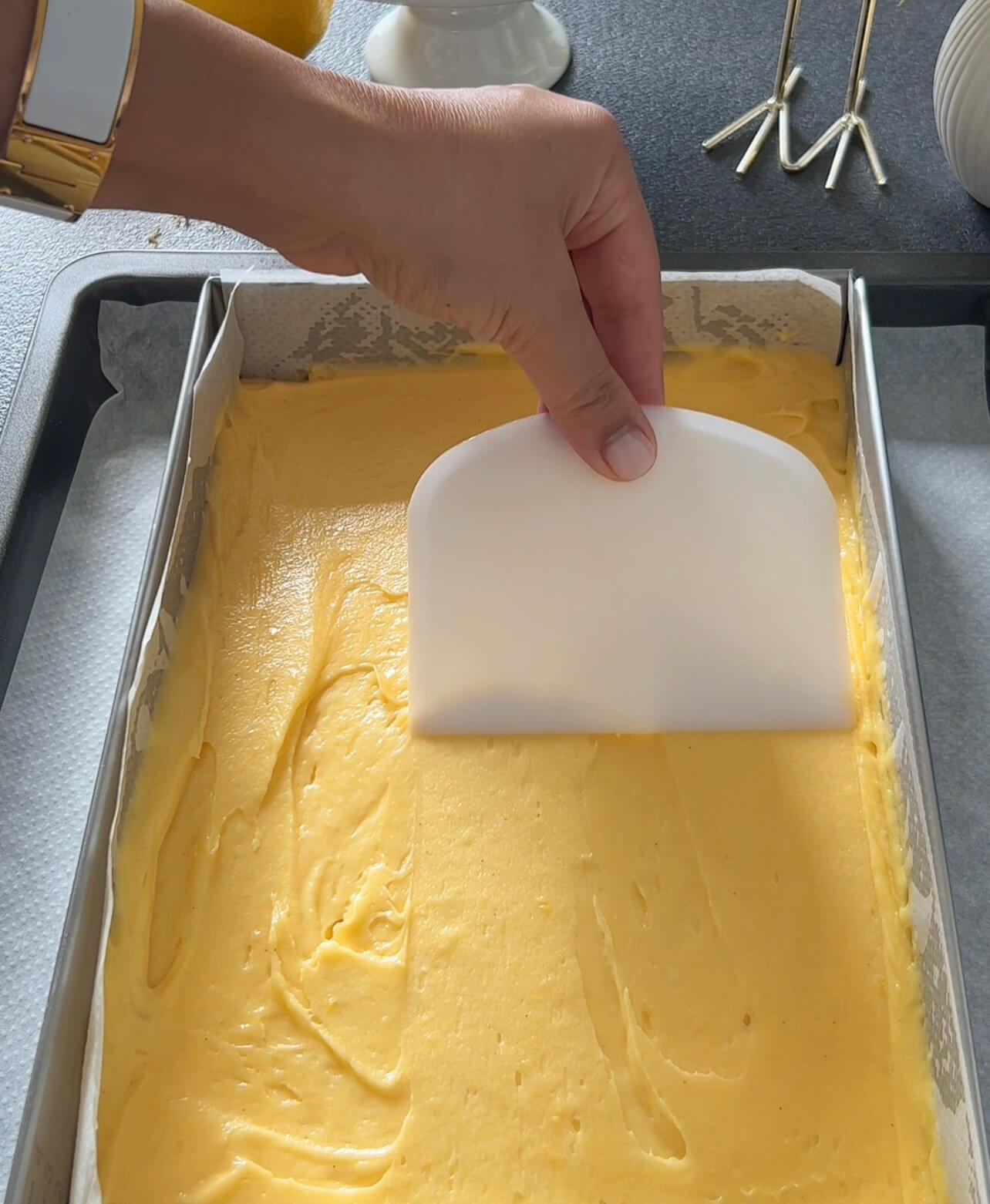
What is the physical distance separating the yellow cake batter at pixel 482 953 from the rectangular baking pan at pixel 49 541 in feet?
0.14

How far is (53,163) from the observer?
71 centimetres

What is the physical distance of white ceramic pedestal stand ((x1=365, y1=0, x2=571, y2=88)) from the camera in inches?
58.3

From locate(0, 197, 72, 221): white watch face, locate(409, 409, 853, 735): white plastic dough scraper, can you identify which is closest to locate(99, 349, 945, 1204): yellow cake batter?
locate(409, 409, 853, 735): white plastic dough scraper

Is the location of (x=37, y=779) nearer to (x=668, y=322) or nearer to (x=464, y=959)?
(x=464, y=959)

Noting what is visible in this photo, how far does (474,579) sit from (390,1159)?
1.49 feet

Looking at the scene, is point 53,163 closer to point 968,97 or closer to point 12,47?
point 12,47

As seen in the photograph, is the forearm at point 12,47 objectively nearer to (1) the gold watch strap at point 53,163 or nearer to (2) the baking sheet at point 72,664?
(1) the gold watch strap at point 53,163

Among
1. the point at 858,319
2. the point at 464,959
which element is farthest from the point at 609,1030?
the point at 858,319

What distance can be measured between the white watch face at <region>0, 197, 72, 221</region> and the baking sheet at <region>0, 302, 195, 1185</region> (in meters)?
0.49

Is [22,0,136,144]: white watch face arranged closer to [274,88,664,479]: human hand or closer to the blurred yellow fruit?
[274,88,664,479]: human hand

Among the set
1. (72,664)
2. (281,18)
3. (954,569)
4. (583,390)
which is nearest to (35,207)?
(583,390)

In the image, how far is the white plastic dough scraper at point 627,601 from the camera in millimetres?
951

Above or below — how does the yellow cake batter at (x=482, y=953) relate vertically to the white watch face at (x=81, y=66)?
below

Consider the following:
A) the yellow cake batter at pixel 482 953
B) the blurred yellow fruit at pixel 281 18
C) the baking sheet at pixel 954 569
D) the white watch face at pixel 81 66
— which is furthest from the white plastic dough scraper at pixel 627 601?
the blurred yellow fruit at pixel 281 18
